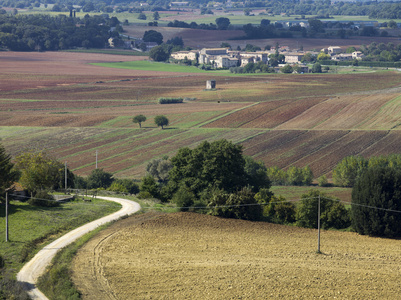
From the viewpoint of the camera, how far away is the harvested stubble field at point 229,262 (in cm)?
3434

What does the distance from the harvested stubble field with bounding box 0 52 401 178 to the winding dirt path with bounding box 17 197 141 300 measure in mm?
30148

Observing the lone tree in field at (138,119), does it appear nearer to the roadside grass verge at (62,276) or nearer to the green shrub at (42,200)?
the green shrub at (42,200)

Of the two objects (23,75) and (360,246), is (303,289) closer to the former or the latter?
(360,246)

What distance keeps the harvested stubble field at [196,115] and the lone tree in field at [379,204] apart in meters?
34.7

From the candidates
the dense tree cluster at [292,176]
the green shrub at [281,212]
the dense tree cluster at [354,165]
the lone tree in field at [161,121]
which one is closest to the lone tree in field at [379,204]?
the green shrub at [281,212]

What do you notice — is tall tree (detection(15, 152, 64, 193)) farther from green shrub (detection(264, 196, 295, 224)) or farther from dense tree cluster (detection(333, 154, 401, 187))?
dense tree cluster (detection(333, 154, 401, 187))

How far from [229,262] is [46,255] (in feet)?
37.0

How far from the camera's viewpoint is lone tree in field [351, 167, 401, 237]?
46656mm

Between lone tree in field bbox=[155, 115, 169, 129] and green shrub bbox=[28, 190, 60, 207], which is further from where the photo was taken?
lone tree in field bbox=[155, 115, 169, 129]

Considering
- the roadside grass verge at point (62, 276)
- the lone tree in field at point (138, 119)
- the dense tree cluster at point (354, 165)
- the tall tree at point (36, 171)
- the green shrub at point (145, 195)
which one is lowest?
the dense tree cluster at point (354, 165)

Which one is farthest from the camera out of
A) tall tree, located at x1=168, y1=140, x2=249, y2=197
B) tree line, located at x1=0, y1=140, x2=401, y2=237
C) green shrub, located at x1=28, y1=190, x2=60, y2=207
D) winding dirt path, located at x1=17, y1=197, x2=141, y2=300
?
tall tree, located at x1=168, y1=140, x2=249, y2=197

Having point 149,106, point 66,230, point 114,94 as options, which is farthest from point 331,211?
point 114,94

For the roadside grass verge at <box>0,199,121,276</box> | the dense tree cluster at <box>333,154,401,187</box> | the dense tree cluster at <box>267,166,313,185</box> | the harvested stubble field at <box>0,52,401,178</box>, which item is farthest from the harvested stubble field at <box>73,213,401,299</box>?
the harvested stubble field at <box>0,52,401,178</box>

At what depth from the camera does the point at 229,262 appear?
129ft
